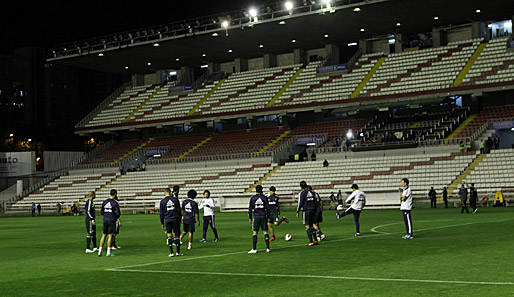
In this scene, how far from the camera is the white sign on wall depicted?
69500 mm

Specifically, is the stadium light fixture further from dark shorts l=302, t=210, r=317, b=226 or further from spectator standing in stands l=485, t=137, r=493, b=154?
dark shorts l=302, t=210, r=317, b=226

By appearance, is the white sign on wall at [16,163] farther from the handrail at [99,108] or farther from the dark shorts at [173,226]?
the dark shorts at [173,226]

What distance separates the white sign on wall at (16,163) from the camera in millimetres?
69500

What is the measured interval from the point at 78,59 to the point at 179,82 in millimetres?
12291

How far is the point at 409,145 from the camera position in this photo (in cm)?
5225

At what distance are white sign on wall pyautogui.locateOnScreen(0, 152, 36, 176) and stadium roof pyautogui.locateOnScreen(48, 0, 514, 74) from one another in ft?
37.3

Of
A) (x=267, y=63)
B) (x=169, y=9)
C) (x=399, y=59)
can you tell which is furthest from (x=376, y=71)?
(x=169, y=9)

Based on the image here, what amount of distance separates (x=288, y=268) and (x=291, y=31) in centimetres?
4861

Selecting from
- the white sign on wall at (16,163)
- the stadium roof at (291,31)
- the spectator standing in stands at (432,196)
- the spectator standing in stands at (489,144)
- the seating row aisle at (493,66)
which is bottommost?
the spectator standing in stands at (432,196)

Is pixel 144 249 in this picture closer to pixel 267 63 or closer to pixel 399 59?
pixel 399 59

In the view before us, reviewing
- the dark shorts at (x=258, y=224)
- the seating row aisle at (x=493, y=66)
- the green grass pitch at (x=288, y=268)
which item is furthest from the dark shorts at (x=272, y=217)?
the seating row aisle at (x=493, y=66)

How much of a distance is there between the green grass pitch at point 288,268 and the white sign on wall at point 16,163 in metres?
50.8

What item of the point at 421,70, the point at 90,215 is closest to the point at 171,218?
the point at 90,215

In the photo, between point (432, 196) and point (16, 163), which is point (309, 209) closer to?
point (432, 196)
